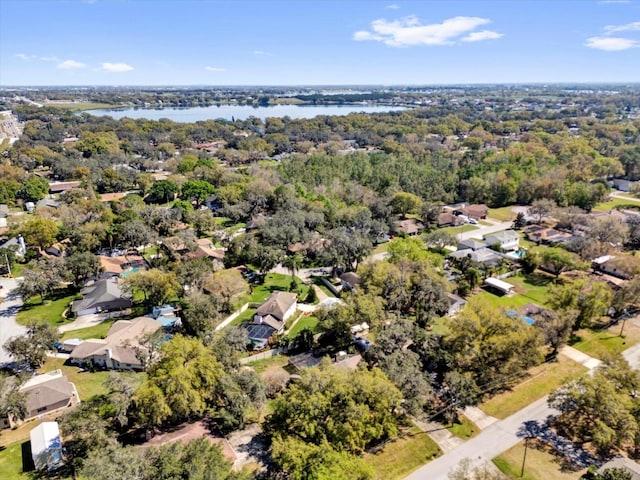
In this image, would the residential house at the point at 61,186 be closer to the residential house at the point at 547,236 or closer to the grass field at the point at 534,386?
the residential house at the point at 547,236

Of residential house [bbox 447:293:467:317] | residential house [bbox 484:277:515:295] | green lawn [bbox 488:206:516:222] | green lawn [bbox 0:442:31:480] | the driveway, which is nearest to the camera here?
green lawn [bbox 0:442:31:480]

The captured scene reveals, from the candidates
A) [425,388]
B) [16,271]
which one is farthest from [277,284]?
[16,271]

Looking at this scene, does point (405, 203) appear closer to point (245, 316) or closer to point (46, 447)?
point (245, 316)

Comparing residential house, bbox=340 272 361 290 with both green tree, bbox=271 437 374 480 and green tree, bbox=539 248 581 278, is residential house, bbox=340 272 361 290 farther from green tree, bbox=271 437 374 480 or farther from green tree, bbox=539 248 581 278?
green tree, bbox=271 437 374 480

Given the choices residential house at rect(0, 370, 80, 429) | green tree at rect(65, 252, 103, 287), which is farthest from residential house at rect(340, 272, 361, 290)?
green tree at rect(65, 252, 103, 287)

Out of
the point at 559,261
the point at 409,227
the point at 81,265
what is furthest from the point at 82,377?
the point at 559,261
